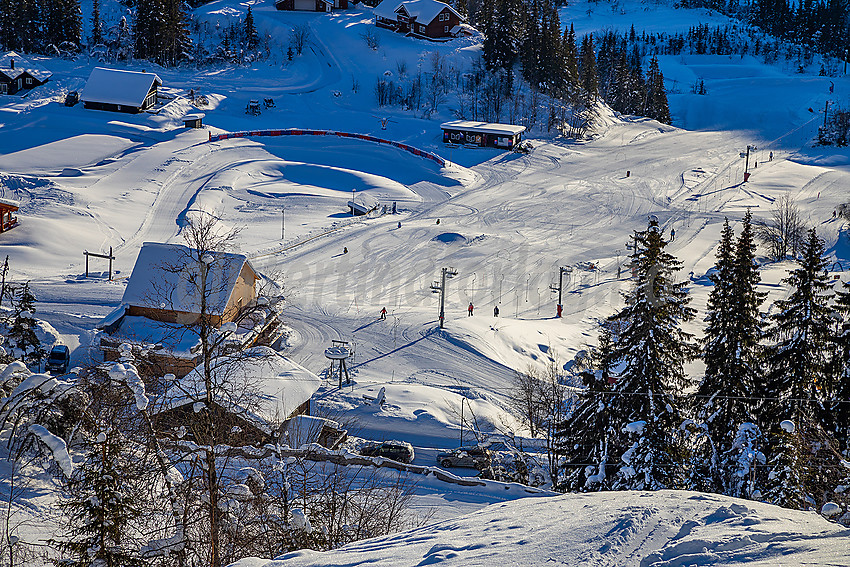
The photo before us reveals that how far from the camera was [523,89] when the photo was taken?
84750mm

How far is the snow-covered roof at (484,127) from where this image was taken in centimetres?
7325

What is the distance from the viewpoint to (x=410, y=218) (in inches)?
2157

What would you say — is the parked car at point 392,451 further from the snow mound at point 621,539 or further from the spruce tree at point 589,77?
the spruce tree at point 589,77

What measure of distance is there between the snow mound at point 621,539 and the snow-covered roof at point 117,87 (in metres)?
65.8

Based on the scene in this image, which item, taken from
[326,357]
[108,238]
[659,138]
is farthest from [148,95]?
[659,138]

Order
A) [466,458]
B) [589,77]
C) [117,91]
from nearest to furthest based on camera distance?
[466,458]
[117,91]
[589,77]

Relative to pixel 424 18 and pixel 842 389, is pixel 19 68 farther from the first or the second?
pixel 842 389

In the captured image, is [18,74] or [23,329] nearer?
[23,329]

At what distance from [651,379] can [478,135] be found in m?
57.6

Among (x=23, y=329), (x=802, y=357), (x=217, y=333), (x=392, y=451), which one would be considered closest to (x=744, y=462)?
(x=802, y=357)

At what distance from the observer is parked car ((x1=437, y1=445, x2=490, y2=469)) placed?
851 inches

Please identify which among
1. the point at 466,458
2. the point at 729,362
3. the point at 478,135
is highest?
the point at 478,135

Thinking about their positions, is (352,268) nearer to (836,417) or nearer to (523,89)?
(836,417)

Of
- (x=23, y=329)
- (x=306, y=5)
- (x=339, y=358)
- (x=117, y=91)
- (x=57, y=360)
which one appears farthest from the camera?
(x=306, y=5)
